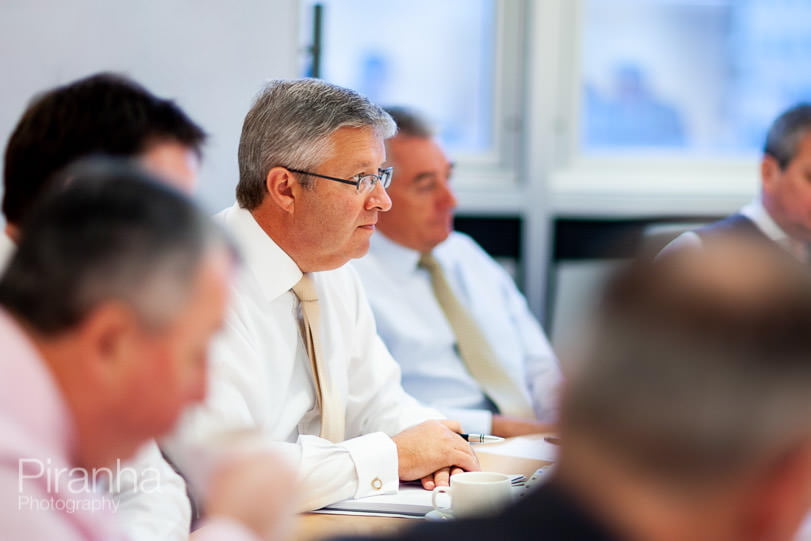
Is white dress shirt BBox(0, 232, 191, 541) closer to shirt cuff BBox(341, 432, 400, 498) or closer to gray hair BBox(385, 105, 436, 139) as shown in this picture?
shirt cuff BBox(341, 432, 400, 498)

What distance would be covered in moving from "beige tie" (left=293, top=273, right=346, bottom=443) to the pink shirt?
3.56 ft

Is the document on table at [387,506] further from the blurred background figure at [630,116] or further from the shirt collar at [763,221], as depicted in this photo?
the blurred background figure at [630,116]

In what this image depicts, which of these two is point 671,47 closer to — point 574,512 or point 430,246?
point 430,246

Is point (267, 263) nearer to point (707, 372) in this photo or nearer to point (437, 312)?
point (437, 312)

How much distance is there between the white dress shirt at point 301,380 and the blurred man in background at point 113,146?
8 centimetres

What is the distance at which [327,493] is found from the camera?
1727 millimetres

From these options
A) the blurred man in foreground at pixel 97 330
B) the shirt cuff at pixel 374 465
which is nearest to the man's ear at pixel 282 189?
the shirt cuff at pixel 374 465

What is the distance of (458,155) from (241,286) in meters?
2.40

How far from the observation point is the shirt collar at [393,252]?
291 cm

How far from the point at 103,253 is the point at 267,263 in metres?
1.16

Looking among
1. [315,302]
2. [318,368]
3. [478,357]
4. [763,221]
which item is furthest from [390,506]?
[763,221]

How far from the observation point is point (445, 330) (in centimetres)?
286

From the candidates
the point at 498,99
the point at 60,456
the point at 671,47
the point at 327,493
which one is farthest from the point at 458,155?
the point at 60,456

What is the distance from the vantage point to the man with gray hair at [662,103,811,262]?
2695 millimetres
